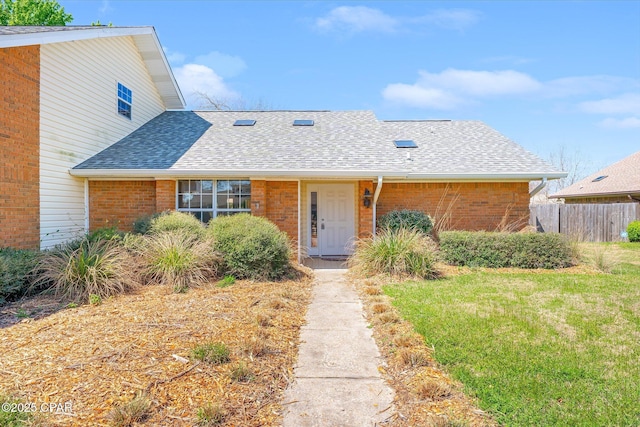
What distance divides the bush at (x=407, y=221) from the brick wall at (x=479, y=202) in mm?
879

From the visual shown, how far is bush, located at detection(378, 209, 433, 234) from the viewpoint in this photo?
9.88 m

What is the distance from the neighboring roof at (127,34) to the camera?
6879 millimetres

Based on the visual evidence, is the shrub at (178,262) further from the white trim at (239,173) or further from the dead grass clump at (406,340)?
the dead grass clump at (406,340)

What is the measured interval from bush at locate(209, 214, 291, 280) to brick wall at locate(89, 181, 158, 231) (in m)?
3.45

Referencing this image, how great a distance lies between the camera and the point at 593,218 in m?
15.7

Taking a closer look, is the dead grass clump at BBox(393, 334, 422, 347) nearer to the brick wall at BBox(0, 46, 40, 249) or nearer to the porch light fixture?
the porch light fixture

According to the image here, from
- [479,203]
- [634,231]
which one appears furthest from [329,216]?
[634,231]

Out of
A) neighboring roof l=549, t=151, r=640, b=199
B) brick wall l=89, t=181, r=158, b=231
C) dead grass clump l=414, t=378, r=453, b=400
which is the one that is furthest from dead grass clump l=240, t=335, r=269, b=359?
neighboring roof l=549, t=151, r=640, b=199

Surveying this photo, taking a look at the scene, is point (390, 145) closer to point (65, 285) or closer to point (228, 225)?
point (228, 225)

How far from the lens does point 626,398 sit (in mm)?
3010

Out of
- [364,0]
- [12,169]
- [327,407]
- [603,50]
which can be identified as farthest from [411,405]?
[603,50]

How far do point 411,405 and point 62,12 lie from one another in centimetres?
2442

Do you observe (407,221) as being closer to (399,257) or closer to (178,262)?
(399,257)

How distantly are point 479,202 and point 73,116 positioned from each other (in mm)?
11914
